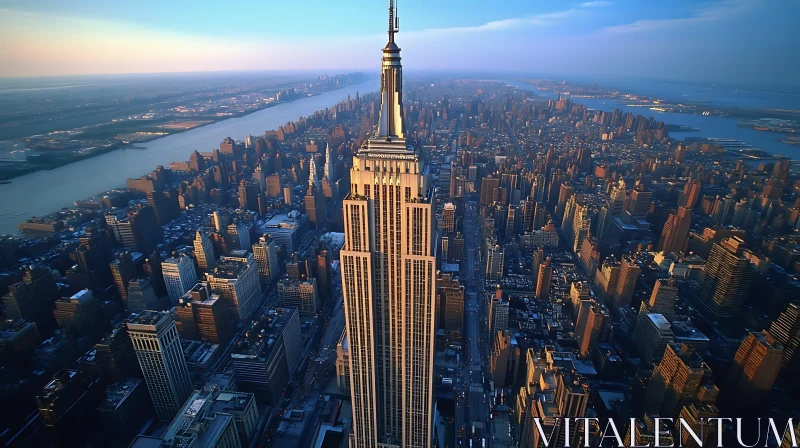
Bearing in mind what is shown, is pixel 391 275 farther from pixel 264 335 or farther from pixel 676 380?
pixel 676 380

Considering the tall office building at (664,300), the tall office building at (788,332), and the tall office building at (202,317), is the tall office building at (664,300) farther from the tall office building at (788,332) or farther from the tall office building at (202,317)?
the tall office building at (202,317)

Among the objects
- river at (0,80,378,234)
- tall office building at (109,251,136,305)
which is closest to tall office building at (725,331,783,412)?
tall office building at (109,251,136,305)

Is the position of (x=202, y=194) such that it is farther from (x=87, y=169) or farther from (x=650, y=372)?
(x=650, y=372)

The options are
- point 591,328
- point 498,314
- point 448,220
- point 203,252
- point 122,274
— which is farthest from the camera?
point 448,220

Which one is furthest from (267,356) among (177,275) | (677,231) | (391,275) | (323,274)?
(677,231)

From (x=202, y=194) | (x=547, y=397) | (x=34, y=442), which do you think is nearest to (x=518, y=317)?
(x=547, y=397)

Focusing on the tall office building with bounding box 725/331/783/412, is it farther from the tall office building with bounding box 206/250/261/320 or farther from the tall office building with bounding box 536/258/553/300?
the tall office building with bounding box 206/250/261/320
